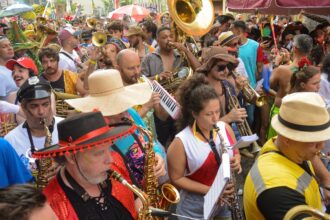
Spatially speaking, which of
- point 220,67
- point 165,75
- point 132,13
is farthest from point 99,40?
point 132,13

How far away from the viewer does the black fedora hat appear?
2.04 metres

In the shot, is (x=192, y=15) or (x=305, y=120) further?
(x=192, y=15)

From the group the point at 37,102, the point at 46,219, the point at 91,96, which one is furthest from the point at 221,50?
the point at 46,219

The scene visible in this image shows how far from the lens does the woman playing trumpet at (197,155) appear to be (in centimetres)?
309

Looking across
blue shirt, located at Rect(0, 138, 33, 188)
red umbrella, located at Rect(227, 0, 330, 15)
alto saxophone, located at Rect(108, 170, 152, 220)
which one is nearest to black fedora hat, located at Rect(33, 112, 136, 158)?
alto saxophone, located at Rect(108, 170, 152, 220)

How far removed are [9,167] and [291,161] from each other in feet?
6.10

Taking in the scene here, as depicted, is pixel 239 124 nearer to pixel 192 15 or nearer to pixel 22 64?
pixel 192 15

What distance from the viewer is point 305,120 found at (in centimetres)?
228

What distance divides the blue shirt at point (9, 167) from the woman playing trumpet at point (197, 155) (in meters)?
1.20

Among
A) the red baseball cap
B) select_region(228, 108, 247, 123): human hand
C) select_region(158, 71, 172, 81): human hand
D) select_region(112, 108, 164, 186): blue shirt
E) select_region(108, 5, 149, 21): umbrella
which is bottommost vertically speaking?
select_region(108, 5, 149, 21): umbrella

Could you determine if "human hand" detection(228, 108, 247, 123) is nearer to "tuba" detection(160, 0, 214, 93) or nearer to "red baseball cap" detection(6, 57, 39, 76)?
"tuba" detection(160, 0, 214, 93)

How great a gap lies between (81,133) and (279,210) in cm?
119

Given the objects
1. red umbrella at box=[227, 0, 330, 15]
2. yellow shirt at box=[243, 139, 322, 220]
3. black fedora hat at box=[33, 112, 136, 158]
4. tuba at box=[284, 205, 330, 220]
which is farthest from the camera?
red umbrella at box=[227, 0, 330, 15]

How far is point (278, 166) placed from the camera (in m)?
2.24
